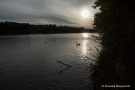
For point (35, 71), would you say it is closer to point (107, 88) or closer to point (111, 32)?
point (107, 88)

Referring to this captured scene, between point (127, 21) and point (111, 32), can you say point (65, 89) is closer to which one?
point (111, 32)

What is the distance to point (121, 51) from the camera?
38.5 ft

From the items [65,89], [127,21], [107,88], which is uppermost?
[127,21]

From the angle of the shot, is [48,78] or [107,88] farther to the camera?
[48,78]

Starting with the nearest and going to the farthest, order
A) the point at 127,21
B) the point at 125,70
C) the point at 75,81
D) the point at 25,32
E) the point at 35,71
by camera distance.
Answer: the point at 125,70 < the point at 127,21 < the point at 75,81 < the point at 35,71 < the point at 25,32

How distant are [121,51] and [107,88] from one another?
459 cm

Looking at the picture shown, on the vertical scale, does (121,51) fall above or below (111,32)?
below

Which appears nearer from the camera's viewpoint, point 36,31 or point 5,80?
→ point 5,80

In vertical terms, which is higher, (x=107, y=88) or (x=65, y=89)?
(x=107, y=88)

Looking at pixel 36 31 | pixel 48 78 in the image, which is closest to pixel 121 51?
pixel 48 78

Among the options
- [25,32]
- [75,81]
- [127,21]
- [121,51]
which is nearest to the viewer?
[121,51]

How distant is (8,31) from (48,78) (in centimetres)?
13528

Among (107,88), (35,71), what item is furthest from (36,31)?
(107,88)

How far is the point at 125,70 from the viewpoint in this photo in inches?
397
